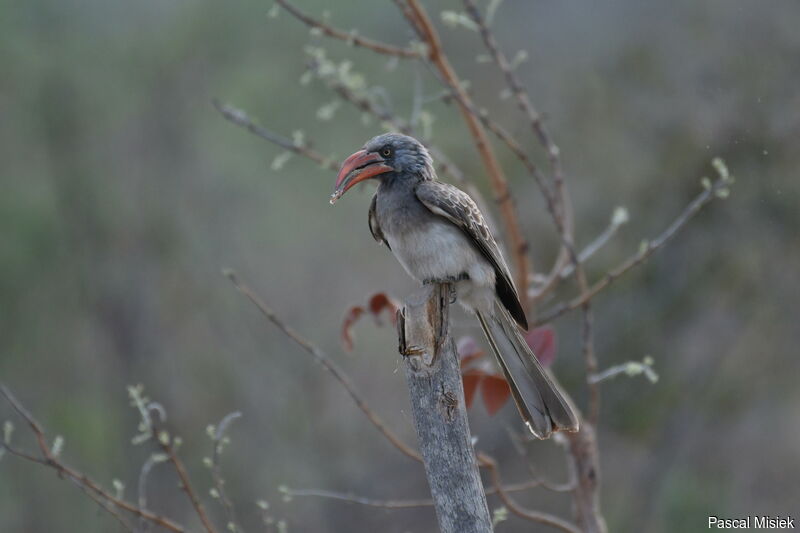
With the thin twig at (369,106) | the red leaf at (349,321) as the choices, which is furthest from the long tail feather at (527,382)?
the thin twig at (369,106)

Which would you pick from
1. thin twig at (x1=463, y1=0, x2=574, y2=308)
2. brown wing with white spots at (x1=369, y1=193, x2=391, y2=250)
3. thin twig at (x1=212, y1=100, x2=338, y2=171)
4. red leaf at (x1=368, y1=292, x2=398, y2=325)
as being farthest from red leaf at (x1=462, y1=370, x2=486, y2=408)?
thin twig at (x1=212, y1=100, x2=338, y2=171)

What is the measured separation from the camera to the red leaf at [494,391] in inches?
130

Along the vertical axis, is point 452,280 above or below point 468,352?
above

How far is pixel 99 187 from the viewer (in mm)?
9055

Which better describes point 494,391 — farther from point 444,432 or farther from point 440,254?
point 444,432

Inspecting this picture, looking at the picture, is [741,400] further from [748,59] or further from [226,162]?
[226,162]

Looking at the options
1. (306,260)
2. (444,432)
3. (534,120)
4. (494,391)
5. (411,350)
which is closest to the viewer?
(444,432)

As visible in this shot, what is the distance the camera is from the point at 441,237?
3.41m

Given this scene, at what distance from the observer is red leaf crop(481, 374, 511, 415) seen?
3.31 m

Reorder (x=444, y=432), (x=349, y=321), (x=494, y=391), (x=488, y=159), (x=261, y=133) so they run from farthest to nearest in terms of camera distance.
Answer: (x=488, y=159), (x=261, y=133), (x=349, y=321), (x=494, y=391), (x=444, y=432)

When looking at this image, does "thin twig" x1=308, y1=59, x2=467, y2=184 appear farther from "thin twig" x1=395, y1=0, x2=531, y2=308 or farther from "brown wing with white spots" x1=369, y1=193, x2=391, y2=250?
"brown wing with white spots" x1=369, y1=193, x2=391, y2=250

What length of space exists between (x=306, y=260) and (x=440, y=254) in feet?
18.3

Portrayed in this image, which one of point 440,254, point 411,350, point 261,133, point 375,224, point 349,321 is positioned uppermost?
point 261,133

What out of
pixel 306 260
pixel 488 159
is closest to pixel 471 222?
pixel 488 159
